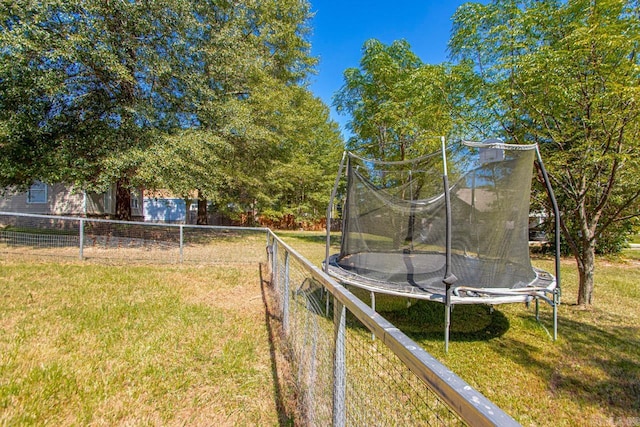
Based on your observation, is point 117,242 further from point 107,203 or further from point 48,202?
point 107,203

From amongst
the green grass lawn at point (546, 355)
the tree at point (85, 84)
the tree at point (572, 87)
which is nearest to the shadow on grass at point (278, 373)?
the green grass lawn at point (546, 355)

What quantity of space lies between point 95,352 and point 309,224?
67.0ft

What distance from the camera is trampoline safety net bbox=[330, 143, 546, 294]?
3648 millimetres

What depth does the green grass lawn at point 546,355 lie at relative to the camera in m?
2.35

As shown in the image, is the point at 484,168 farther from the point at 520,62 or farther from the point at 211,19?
the point at 211,19

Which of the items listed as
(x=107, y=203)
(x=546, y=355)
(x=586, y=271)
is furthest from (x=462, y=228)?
(x=107, y=203)

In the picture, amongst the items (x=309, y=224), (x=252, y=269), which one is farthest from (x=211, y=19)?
(x=309, y=224)

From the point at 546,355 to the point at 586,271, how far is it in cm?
238

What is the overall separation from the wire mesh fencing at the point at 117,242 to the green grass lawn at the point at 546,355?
423cm

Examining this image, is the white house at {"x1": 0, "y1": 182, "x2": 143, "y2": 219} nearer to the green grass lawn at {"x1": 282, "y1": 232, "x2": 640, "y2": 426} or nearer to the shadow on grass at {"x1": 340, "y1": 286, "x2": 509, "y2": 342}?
the shadow on grass at {"x1": 340, "y1": 286, "x2": 509, "y2": 342}

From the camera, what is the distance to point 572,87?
3.99 metres

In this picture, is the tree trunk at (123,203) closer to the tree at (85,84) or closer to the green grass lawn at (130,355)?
the tree at (85,84)

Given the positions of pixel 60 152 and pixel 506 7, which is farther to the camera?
pixel 60 152

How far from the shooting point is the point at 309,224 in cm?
2312
